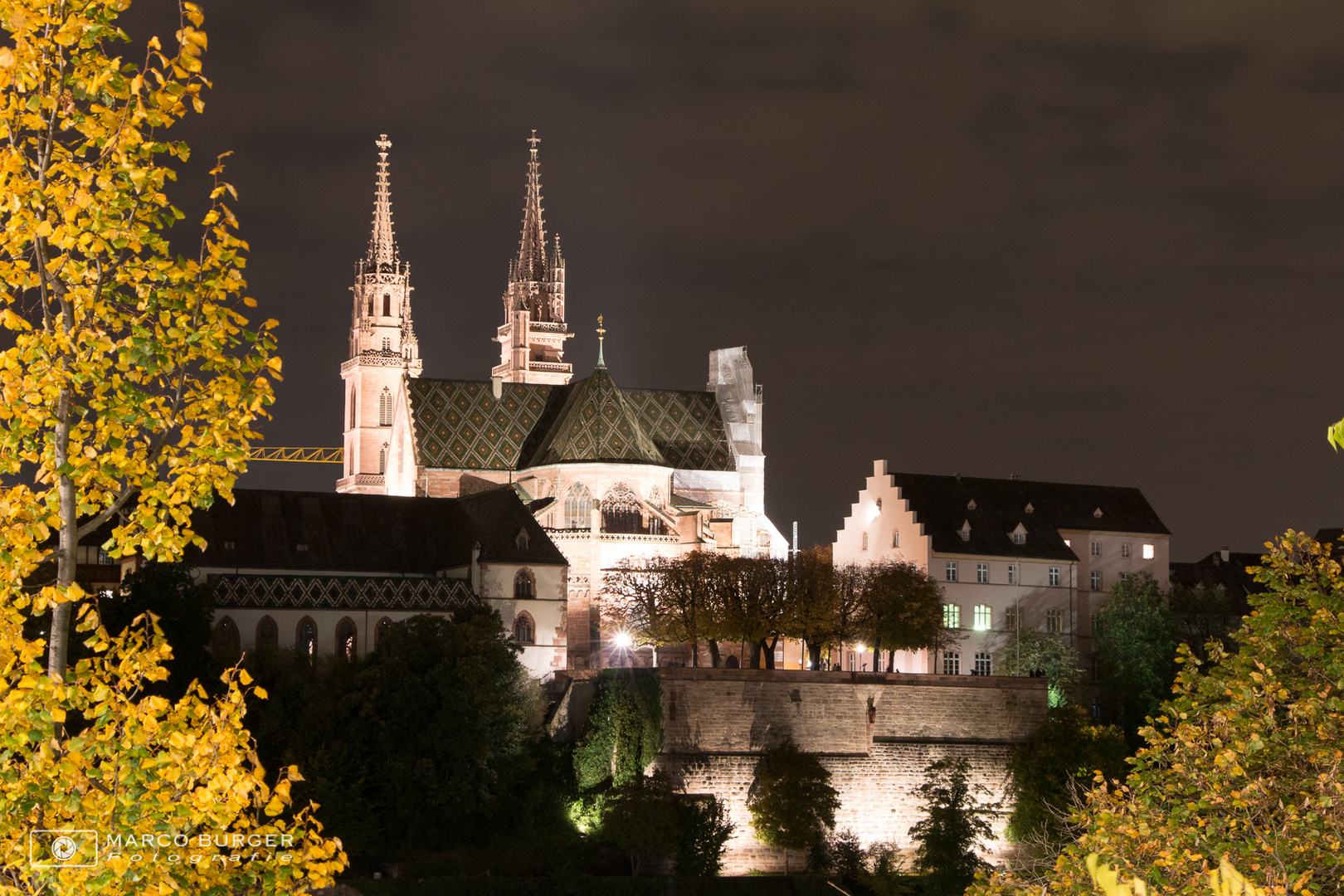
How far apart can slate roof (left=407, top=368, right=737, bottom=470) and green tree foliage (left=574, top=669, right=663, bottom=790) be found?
22.7 meters

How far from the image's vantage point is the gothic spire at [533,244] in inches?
5684

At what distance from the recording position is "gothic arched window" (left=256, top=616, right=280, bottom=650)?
238 feet

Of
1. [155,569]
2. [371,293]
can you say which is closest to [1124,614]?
[155,569]

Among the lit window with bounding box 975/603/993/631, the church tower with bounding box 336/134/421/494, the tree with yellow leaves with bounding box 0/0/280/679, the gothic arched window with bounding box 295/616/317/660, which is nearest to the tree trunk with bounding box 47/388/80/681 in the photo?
the tree with yellow leaves with bounding box 0/0/280/679

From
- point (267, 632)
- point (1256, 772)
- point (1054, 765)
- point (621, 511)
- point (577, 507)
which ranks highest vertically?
point (577, 507)

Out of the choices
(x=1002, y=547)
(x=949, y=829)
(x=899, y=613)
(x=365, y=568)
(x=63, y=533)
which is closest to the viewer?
(x=63, y=533)

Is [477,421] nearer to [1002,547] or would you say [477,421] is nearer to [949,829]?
[1002,547]

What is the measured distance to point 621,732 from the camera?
2751 inches

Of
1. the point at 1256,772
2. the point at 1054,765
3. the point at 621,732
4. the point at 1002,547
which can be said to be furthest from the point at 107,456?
the point at 1002,547

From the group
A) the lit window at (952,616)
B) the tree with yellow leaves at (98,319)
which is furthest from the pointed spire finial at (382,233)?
the tree with yellow leaves at (98,319)

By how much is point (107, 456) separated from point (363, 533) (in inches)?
2642

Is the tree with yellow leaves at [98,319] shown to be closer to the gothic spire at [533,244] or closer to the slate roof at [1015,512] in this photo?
the slate roof at [1015,512]

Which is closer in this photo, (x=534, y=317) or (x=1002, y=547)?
(x=1002, y=547)

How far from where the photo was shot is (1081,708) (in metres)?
78.8
